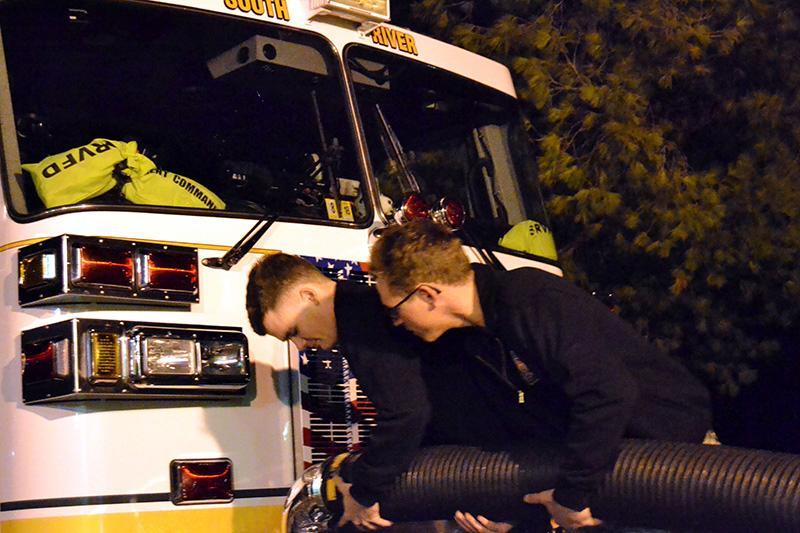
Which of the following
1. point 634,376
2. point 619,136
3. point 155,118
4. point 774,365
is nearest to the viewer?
point 634,376

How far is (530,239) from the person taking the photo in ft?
18.4

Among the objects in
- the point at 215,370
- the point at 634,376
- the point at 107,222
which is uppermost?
the point at 107,222

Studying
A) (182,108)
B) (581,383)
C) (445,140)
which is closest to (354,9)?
(182,108)

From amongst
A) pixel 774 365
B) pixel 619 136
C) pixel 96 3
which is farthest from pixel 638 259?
pixel 96 3

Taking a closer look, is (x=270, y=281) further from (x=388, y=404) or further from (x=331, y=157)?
(x=331, y=157)

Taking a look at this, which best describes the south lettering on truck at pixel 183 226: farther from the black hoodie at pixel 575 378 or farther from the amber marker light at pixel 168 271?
the black hoodie at pixel 575 378

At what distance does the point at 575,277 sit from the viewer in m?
9.84

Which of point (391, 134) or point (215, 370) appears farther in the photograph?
point (391, 134)

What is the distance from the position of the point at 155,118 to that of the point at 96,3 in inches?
21.7

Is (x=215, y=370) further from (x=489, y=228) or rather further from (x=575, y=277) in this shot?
(x=575, y=277)

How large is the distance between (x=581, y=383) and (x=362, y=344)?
2.51 ft

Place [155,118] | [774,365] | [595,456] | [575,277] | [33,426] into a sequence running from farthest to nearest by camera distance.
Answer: [774,365] < [575,277] < [155,118] < [33,426] < [595,456]

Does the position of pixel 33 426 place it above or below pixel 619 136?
below

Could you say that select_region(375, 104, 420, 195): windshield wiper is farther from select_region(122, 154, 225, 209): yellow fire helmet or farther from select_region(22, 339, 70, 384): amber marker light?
select_region(22, 339, 70, 384): amber marker light
